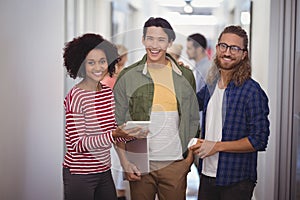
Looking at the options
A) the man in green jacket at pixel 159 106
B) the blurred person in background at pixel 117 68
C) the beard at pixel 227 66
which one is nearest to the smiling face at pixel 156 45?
the man in green jacket at pixel 159 106

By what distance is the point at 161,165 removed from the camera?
2008mm

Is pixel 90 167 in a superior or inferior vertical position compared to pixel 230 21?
inferior

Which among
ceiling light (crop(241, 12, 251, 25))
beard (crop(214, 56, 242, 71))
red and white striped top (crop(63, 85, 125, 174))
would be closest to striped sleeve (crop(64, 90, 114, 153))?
red and white striped top (crop(63, 85, 125, 174))

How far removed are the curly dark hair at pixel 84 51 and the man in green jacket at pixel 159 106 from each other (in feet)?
0.25

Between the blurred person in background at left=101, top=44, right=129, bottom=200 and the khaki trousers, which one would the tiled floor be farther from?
the blurred person in background at left=101, top=44, right=129, bottom=200

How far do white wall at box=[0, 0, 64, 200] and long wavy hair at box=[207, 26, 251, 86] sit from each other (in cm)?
72

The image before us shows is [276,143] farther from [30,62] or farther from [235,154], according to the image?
[30,62]

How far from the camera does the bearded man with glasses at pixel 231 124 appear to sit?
75.6 inches

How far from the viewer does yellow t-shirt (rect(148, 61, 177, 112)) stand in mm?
1949

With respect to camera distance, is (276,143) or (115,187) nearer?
(115,187)

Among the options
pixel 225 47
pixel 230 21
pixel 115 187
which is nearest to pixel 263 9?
pixel 230 21

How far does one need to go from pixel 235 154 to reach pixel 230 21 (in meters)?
0.58

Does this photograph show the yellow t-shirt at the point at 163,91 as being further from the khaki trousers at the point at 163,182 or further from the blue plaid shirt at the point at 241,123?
the khaki trousers at the point at 163,182

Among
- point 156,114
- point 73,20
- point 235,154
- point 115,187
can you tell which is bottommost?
point 115,187
